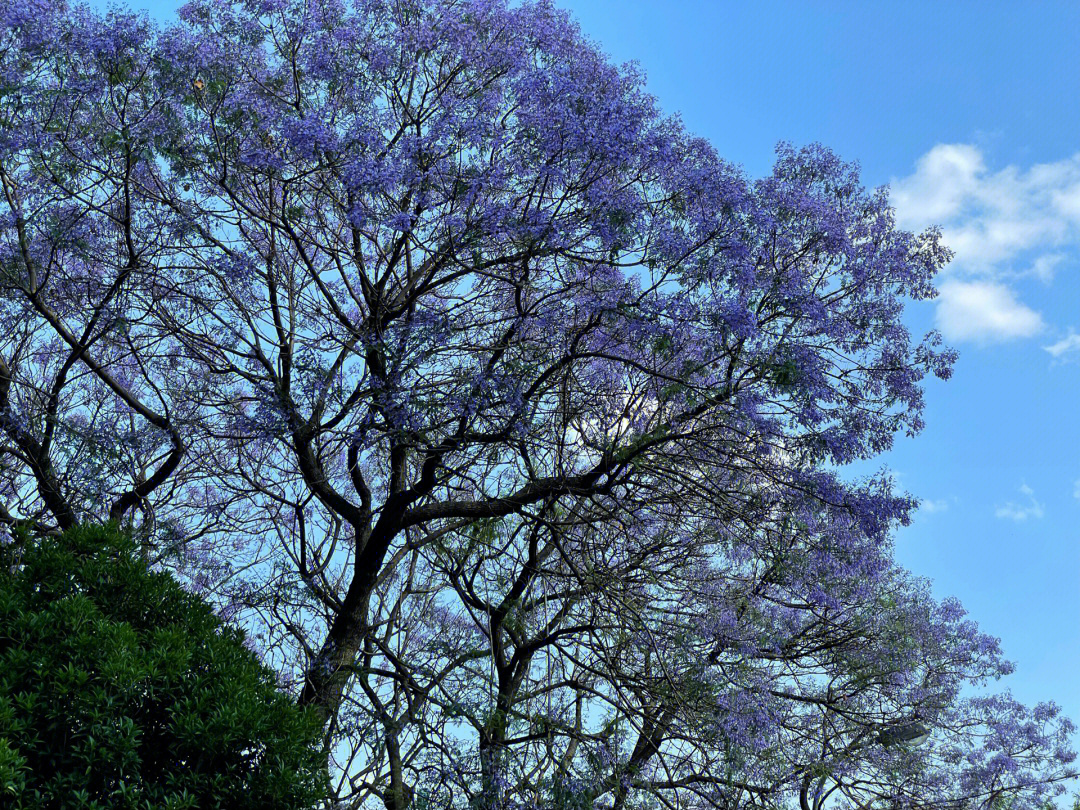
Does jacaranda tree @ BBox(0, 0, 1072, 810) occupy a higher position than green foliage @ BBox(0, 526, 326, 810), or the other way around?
jacaranda tree @ BBox(0, 0, 1072, 810)

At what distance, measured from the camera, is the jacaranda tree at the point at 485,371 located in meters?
7.34

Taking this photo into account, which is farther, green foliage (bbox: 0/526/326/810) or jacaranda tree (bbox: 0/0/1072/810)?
jacaranda tree (bbox: 0/0/1072/810)

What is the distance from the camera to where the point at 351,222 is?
24.3 ft

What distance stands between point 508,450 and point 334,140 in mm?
2720

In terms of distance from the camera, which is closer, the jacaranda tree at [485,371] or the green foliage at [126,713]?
the green foliage at [126,713]

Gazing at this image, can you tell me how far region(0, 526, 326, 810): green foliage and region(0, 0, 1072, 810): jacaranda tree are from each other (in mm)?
2246

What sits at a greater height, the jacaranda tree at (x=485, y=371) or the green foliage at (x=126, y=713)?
the jacaranda tree at (x=485, y=371)

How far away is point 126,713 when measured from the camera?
5090mm

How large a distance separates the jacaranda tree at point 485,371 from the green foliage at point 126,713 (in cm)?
225

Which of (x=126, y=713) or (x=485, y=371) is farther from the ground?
(x=485, y=371)

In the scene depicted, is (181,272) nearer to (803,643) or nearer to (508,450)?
(508,450)

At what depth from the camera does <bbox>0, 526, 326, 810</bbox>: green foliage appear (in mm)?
4820

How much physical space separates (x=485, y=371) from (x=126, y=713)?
3399 mm

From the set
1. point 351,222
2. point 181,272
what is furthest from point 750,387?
point 181,272
